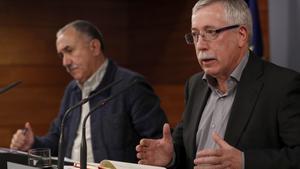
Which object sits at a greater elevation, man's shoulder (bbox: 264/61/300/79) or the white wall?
the white wall

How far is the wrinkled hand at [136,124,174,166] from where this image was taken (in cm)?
251

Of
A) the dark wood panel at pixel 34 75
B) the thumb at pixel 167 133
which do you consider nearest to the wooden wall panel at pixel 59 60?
the dark wood panel at pixel 34 75

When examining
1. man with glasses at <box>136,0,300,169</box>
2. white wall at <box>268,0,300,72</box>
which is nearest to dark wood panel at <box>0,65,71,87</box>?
white wall at <box>268,0,300,72</box>

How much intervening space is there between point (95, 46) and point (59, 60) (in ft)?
7.21

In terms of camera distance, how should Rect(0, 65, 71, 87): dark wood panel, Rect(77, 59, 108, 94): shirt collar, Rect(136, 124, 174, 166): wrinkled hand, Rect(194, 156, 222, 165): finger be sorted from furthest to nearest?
Rect(0, 65, 71, 87): dark wood panel < Rect(77, 59, 108, 94): shirt collar < Rect(136, 124, 174, 166): wrinkled hand < Rect(194, 156, 222, 165): finger

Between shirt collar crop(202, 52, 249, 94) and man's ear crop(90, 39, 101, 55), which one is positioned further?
man's ear crop(90, 39, 101, 55)

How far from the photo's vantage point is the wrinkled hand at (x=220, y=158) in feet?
7.09

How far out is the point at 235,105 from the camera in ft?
8.19

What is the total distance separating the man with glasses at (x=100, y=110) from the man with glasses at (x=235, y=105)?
930mm

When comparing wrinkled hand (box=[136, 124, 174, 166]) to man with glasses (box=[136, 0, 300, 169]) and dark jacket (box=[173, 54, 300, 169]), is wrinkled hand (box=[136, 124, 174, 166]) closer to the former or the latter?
man with glasses (box=[136, 0, 300, 169])

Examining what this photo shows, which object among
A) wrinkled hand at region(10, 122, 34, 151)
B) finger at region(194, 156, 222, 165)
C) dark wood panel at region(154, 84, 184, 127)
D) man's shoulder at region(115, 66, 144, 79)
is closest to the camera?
finger at region(194, 156, 222, 165)

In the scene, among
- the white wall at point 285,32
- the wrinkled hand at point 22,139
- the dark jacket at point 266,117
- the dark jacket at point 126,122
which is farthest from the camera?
the dark jacket at point 126,122

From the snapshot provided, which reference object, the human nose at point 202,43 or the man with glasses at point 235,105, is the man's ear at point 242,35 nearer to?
the man with glasses at point 235,105

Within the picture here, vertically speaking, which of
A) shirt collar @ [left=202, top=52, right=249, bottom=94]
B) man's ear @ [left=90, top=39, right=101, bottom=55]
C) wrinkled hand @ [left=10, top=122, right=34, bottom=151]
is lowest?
wrinkled hand @ [left=10, top=122, right=34, bottom=151]
